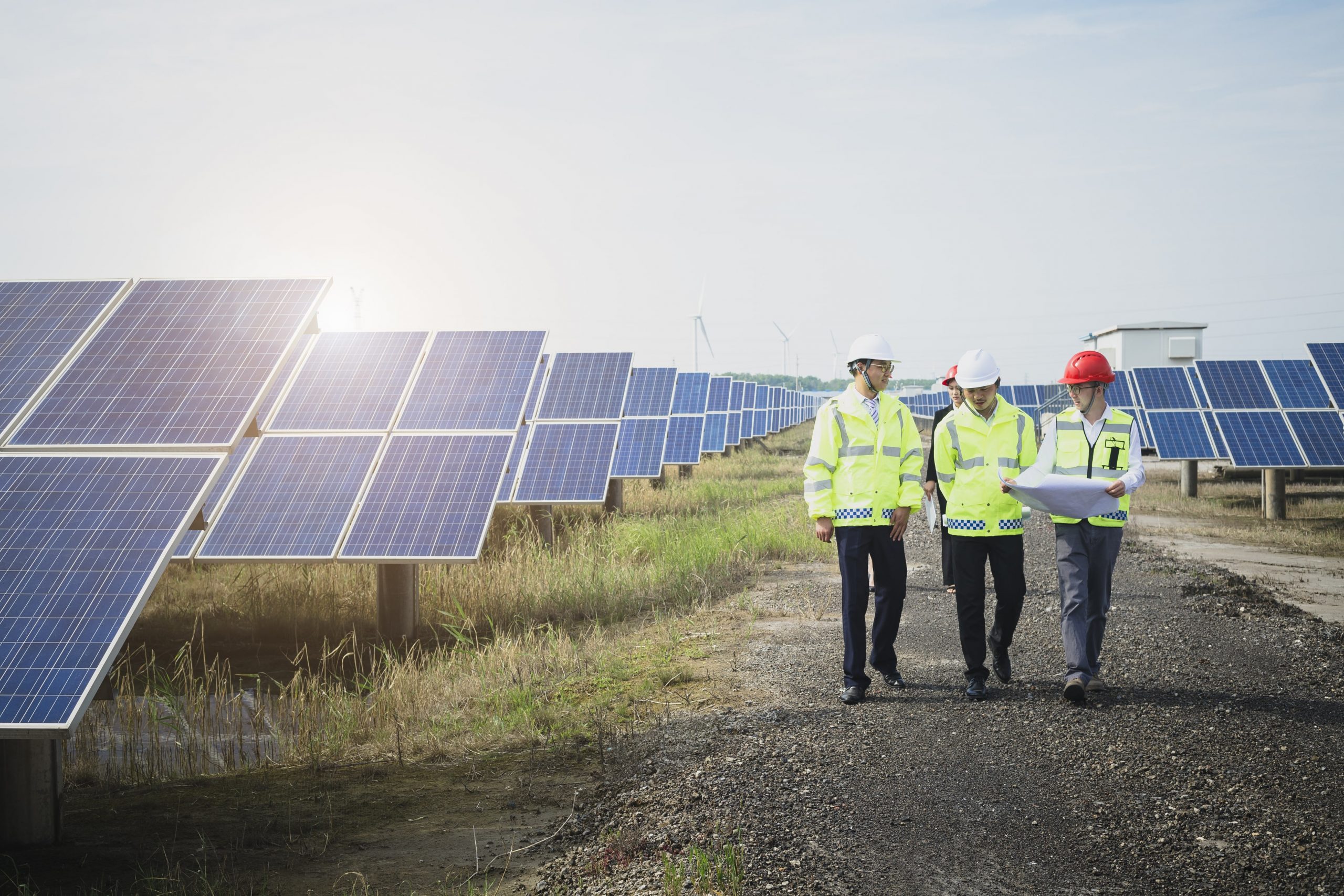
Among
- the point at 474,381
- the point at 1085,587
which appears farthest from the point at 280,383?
the point at 1085,587

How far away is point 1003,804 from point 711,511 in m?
13.9

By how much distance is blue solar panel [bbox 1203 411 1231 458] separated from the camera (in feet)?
60.2

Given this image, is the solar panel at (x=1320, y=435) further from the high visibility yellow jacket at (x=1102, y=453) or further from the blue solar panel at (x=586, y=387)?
the high visibility yellow jacket at (x=1102, y=453)

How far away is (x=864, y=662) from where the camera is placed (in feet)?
21.4

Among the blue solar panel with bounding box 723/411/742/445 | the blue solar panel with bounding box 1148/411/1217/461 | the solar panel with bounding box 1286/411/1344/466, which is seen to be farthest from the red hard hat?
the blue solar panel with bounding box 723/411/742/445

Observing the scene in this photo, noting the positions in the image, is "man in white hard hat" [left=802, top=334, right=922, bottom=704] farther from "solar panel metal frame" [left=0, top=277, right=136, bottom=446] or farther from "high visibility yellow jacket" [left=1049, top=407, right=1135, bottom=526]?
"solar panel metal frame" [left=0, top=277, right=136, bottom=446]

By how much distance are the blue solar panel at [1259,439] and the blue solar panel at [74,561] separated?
16601 millimetres

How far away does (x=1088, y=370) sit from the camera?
637 centimetres

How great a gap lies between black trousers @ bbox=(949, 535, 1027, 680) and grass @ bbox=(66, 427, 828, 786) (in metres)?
2.00

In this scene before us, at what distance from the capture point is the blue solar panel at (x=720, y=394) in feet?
116

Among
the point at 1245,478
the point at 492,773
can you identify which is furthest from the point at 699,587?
the point at 1245,478

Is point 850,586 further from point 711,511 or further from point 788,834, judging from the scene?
point 711,511

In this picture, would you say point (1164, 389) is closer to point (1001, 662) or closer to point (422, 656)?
point (1001, 662)

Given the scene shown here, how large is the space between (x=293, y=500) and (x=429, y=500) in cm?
123
